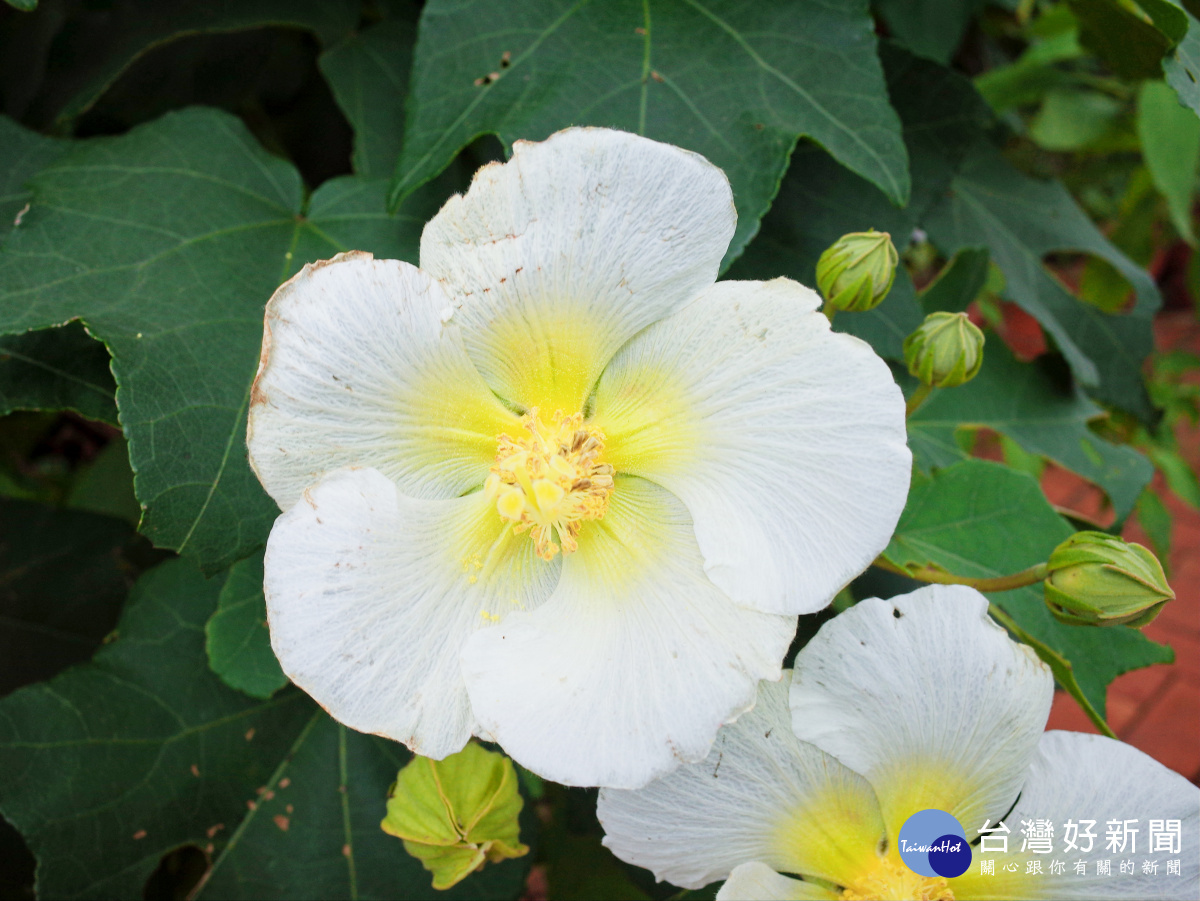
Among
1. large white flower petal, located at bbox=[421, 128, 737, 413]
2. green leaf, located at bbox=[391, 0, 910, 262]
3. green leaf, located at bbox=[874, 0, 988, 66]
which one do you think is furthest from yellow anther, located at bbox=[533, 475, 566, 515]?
green leaf, located at bbox=[874, 0, 988, 66]

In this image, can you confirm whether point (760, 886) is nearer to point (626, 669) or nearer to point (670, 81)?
point (626, 669)

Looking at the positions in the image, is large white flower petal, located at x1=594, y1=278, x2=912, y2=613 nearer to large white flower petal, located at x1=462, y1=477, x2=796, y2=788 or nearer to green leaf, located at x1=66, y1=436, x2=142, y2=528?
large white flower petal, located at x1=462, y1=477, x2=796, y2=788

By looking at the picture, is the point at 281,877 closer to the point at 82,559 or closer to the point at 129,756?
the point at 129,756

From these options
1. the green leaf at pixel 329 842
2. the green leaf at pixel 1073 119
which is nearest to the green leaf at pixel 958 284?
the green leaf at pixel 329 842

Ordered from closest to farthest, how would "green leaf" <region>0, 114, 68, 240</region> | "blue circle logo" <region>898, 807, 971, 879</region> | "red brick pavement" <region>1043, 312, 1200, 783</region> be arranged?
"blue circle logo" <region>898, 807, 971, 879</region> < "green leaf" <region>0, 114, 68, 240</region> < "red brick pavement" <region>1043, 312, 1200, 783</region>

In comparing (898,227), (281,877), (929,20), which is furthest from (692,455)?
(929,20)

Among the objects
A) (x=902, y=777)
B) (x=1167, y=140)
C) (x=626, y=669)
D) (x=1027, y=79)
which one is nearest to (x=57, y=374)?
(x=626, y=669)
